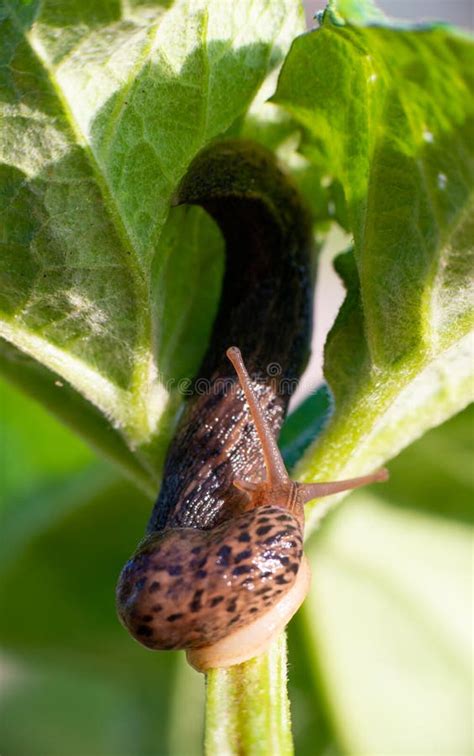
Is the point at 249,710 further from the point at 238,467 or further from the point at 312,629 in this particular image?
the point at 312,629

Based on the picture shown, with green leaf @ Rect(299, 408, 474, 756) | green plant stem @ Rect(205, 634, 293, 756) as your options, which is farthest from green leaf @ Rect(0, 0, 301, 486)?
green leaf @ Rect(299, 408, 474, 756)

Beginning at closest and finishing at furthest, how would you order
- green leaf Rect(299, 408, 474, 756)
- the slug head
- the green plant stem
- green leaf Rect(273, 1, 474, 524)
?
1. green leaf Rect(273, 1, 474, 524)
2. the green plant stem
3. the slug head
4. green leaf Rect(299, 408, 474, 756)

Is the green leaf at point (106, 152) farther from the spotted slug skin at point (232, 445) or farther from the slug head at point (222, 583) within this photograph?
Answer: the slug head at point (222, 583)

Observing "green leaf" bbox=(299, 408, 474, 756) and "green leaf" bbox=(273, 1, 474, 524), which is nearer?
"green leaf" bbox=(273, 1, 474, 524)

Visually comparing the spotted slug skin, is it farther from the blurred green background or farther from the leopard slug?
the blurred green background

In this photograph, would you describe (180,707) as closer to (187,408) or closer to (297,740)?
(297,740)

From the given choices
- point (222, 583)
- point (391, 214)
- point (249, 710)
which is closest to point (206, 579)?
point (222, 583)

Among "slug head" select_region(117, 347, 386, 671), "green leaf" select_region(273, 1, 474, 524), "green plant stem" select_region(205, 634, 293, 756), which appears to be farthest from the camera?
"slug head" select_region(117, 347, 386, 671)
